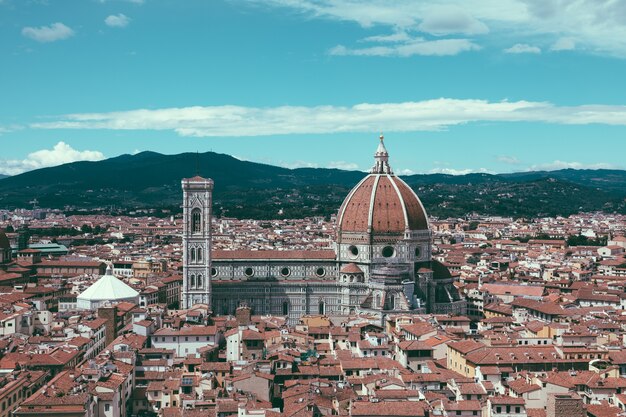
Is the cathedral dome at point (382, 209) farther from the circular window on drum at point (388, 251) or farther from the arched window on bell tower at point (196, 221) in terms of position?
the arched window on bell tower at point (196, 221)

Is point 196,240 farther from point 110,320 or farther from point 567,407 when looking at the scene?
point 567,407

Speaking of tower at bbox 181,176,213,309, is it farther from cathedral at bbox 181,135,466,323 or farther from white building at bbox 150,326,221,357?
white building at bbox 150,326,221,357

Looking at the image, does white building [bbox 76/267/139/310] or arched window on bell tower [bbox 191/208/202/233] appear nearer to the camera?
white building [bbox 76/267/139/310]

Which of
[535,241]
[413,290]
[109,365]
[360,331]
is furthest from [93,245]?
[109,365]

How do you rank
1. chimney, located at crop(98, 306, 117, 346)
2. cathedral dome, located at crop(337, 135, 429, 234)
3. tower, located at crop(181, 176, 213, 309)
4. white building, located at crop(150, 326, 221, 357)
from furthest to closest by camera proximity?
cathedral dome, located at crop(337, 135, 429, 234)
tower, located at crop(181, 176, 213, 309)
chimney, located at crop(98, 306, 117, 346)
white building, located at crop(150, 326, 221, 357)

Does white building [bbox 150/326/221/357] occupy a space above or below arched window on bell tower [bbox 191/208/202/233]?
below

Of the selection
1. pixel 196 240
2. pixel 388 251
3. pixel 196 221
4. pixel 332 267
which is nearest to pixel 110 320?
pixel 196 240

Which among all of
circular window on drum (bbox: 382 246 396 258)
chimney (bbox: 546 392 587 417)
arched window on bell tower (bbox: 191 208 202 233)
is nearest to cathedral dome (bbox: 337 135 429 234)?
circular window on drum (bbox: 382 246 396 258)

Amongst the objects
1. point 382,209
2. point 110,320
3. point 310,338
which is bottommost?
point 310,338
